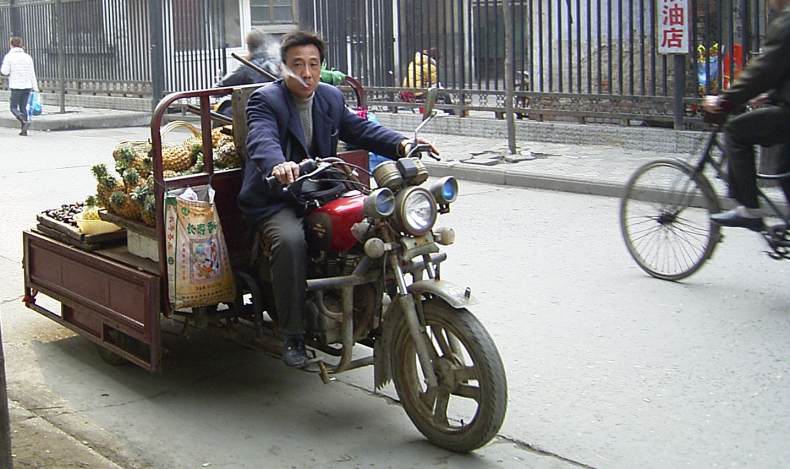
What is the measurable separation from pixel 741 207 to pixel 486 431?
315cm

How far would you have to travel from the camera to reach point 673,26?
1241 centimetres

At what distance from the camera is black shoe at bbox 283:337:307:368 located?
473 cm

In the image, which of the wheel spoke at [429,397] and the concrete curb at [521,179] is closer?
the wheel spoke at [429,397]

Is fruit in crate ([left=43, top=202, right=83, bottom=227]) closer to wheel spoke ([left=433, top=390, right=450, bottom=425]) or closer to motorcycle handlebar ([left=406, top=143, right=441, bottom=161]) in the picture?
motorcycle handlebar ([left=406, top=143, right=441, bottom=161])

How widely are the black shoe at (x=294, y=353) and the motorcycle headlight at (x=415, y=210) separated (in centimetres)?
80

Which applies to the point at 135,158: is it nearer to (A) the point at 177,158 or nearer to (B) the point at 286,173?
(A) the point at 177,158

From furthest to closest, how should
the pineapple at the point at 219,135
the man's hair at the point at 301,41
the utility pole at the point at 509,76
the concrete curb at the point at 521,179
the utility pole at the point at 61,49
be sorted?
the utility pole at the point at 61,49, the utility pole at the point at 509,76, the concrete curb at the point at 521,179, the pineapple at the point at 219,135, the man's hair at the point at 301,41

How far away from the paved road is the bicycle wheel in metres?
0.15

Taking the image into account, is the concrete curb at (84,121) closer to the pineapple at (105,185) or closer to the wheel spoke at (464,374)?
the pineapple at (105,185)

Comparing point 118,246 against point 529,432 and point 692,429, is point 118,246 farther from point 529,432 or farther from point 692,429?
point 692,429

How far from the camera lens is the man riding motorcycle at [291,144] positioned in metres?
4.67

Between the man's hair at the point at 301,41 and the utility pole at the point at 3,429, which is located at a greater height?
the man's hair at the point at 301,41

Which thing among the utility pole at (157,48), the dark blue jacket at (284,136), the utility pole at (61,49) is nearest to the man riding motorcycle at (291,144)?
the dark blue jacket at (284,136)

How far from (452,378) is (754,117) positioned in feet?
Result: 10.3
